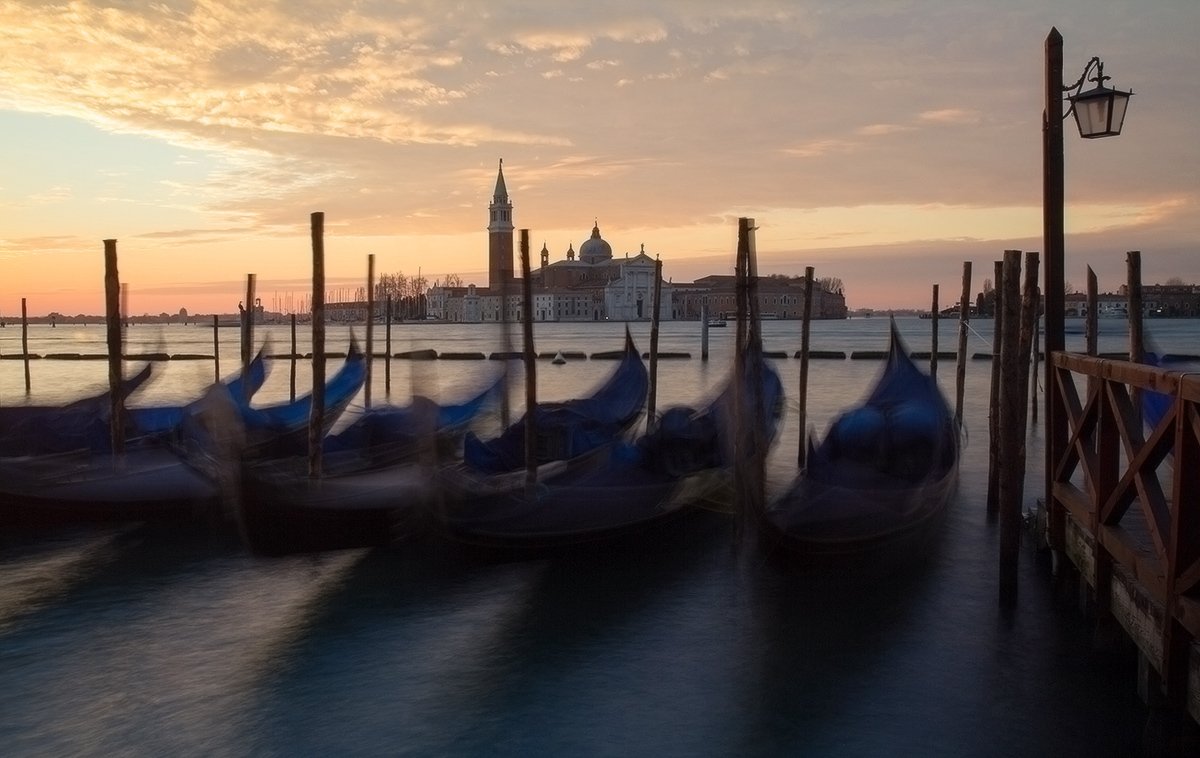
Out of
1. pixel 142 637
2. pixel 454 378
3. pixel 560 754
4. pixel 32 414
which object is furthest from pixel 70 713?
pixel 454 378

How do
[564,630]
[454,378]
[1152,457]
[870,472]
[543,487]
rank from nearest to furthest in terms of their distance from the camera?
[1152,457] → [564,630] → [543,487] → [870,472] → [454,378]

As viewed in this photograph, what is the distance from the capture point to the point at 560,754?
11.3 ft

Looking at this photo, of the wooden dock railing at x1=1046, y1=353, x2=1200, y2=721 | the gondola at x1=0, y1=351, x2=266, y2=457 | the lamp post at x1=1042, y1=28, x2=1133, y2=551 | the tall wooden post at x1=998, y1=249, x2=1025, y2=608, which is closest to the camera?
the wooden dock railing at x1=1046, y1=353, x2=1200, y2=721

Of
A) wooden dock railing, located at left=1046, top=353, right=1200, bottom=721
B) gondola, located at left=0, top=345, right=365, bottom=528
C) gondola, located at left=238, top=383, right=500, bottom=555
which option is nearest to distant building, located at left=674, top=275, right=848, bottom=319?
gondola, located at left=0, top=345, right=365, bottom=528

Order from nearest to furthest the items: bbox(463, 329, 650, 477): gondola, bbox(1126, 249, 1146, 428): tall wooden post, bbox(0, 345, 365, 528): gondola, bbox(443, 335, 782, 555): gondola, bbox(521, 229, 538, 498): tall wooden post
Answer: bbox(443, 335, 782, 555): gondola → bbox(463, 329, 650, 477): gondola → bbox(521, 229, 538, 498): tall wooden post → bbox(0, 345, 365, 528): gondola → bbox(1126, 249, 1146, 428): tall wooden post

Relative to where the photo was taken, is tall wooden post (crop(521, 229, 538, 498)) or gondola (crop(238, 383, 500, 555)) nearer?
gondola (crop(238, 383, 500, 555))

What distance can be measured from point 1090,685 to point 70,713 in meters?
3.75

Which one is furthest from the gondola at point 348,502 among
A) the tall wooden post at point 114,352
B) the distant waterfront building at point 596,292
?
the distant waterfront building at point 596,292

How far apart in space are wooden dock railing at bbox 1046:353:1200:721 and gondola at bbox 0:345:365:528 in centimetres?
424

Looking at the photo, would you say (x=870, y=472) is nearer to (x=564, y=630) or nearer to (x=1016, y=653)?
(x=1016, y=653)

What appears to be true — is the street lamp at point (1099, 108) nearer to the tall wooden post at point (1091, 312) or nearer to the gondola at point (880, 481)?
the gondola at point (880, 481)

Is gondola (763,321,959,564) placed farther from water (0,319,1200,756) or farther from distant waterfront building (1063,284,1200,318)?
distant waterfront building (1063,284,1200,318)

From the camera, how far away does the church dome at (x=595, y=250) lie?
76.5 metres

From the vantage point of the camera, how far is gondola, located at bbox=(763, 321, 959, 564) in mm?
4668
